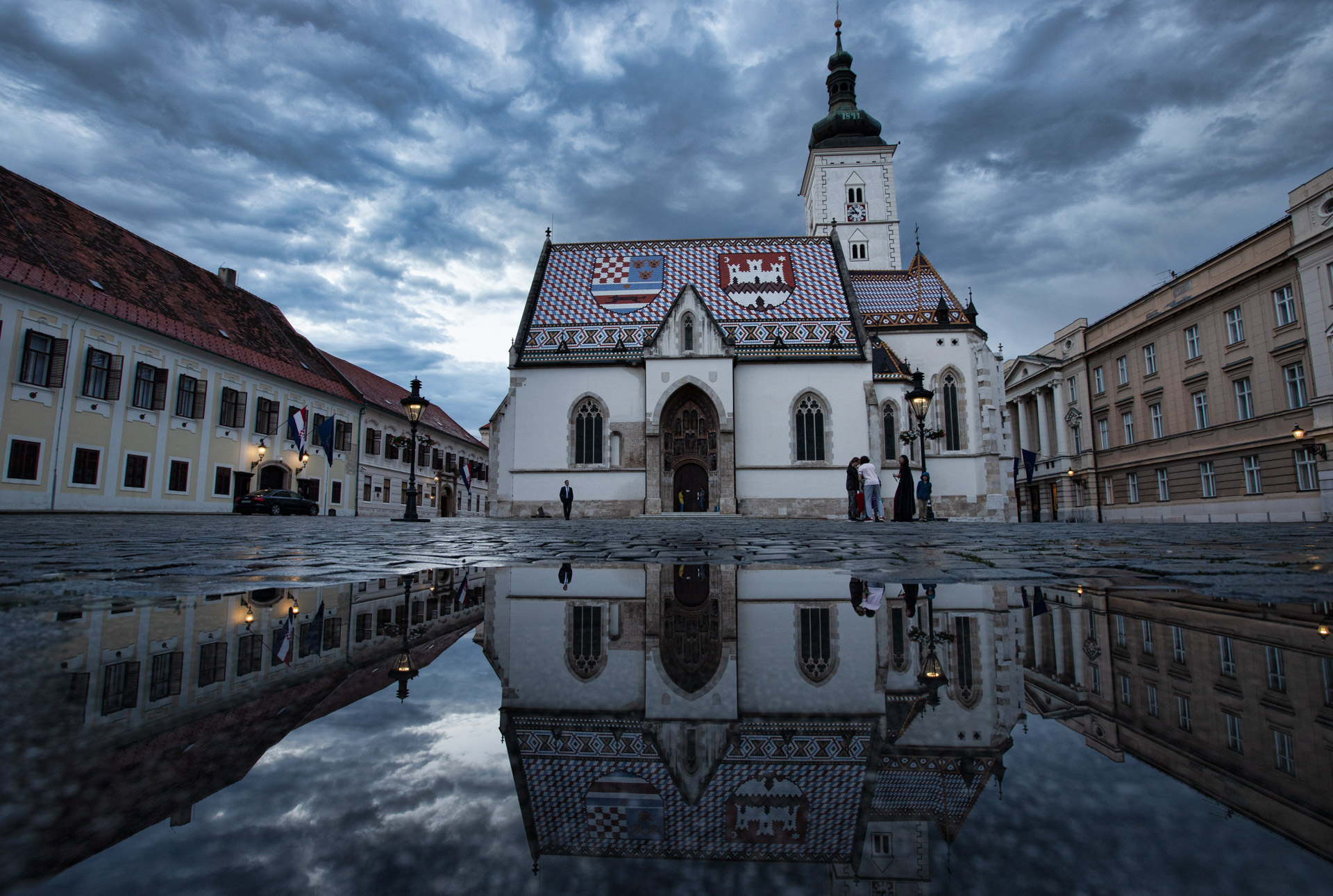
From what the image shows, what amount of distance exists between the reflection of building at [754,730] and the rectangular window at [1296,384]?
31.8 meters

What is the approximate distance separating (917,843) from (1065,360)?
4737 cm

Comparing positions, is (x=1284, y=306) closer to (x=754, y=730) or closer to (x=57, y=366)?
(x=754, y=730)

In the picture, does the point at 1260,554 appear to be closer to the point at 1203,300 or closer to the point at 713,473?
the point at 713,473

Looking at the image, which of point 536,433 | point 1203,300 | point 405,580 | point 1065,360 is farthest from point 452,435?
point 405,580

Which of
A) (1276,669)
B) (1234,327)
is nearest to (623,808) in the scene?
(1276,669)

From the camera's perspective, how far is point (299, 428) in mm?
29047

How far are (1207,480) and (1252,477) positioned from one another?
2.47 meters

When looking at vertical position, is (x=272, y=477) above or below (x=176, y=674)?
above

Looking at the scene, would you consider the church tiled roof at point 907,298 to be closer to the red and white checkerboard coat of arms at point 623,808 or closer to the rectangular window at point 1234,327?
the rectangular window at point 1234,327

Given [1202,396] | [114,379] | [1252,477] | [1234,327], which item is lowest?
[1252,477]

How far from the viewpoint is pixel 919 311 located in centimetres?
3222

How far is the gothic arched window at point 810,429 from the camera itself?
27.2m

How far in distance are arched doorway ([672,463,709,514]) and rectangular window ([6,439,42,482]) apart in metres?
20.2

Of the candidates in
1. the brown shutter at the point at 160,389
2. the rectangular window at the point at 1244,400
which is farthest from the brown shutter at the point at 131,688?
the rectangular window at the point at 1244,400
